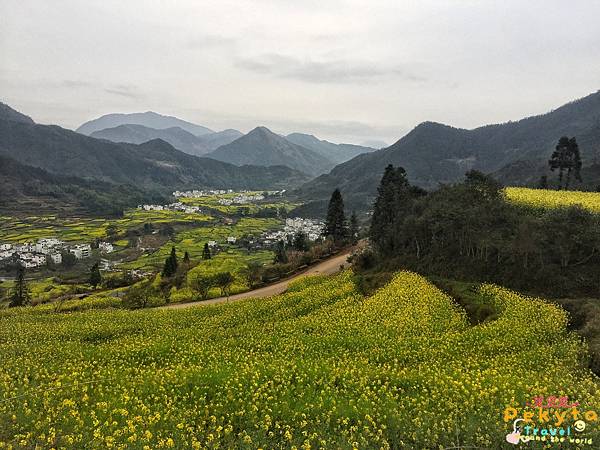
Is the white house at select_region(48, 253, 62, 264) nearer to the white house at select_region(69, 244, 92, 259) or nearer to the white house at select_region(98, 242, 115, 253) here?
the white house at select_region(69, 244, 92, 259)

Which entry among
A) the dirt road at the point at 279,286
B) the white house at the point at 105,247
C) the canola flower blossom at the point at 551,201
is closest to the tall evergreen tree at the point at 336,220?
the dirt road at the point at 279,286

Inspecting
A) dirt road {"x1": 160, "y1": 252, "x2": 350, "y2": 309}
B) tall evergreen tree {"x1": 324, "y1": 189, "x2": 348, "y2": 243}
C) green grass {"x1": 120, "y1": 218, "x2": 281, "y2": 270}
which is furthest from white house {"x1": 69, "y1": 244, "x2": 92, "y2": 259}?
dirt road {"x1": 160, "y1": 252, "x2": 350, "y2": 309}

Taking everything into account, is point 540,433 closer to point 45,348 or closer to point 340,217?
point 45,348

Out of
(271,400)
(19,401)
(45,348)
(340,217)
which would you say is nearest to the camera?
(19,401)

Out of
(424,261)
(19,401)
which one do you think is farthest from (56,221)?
(19,401)

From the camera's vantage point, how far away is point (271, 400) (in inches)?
472

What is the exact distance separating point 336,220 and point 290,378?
5264cm

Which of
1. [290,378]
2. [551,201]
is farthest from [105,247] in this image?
[290,378]

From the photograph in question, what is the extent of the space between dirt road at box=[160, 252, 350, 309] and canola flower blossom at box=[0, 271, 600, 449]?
12.2 metres

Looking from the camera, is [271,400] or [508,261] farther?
[508,261]

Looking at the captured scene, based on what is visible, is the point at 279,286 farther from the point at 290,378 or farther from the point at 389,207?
the point at 290,378

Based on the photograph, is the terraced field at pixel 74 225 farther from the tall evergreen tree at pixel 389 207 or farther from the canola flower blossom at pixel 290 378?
the canola flower blossom at pixel 290 378

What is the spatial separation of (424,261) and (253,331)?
2283 centimetres

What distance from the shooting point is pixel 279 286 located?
43.2m
